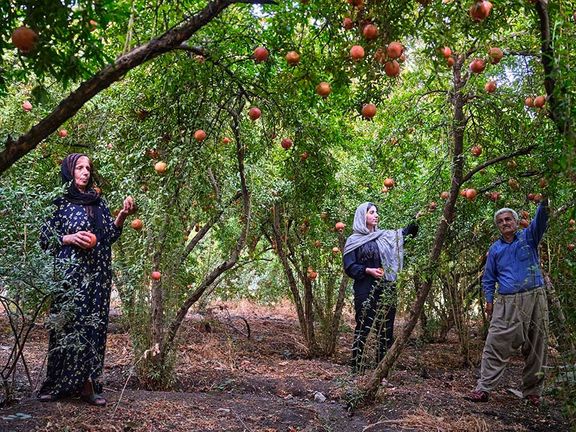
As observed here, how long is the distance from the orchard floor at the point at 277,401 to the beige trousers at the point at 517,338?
7.7 inches

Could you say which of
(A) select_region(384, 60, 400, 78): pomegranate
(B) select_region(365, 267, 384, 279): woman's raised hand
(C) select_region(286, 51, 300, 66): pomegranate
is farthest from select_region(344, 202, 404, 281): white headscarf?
(A) select_region(384, 60, 400, 78): pomegranate

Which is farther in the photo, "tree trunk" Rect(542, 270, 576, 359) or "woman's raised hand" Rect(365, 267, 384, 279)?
"woman's raised hand" Rect(365, 267, 384, 279)

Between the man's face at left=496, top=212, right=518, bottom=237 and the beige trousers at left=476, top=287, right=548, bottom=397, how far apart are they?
0.54 meters

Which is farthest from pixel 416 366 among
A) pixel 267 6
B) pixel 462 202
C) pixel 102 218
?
pixel 267 6

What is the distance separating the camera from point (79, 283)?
13.1 ft

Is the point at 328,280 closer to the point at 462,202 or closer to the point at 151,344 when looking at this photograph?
the point at 462,202

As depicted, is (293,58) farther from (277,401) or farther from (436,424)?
(277,401)

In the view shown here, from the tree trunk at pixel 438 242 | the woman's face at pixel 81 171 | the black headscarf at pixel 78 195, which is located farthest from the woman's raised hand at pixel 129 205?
the tree trunk at pixel 438 242

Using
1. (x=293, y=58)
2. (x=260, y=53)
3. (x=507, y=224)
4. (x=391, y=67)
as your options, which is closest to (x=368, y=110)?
(x=391, y=67)

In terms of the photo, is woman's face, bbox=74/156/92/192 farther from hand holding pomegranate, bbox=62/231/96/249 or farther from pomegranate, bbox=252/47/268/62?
pomegranate, bbox=252/47/268/62

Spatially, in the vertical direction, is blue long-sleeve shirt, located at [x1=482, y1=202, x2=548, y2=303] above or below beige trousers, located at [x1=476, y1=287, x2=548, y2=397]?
above

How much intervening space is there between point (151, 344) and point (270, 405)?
1.11 meters

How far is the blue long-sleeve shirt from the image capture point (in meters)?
4.45

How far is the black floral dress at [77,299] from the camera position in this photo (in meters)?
3.74
